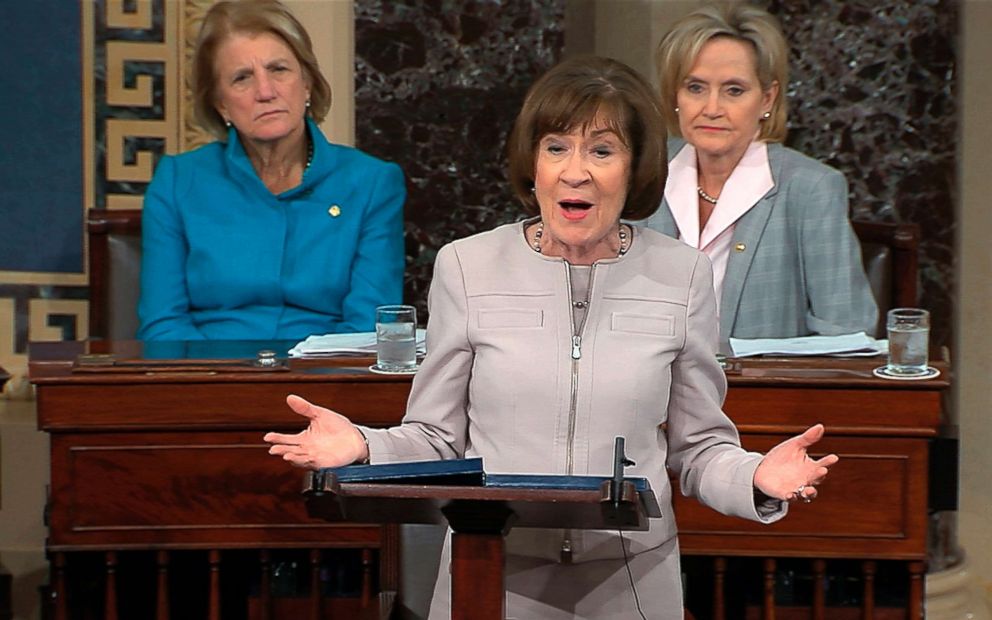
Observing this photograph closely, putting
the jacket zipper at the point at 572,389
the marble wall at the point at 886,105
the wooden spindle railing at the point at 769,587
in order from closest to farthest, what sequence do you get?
the jacket zipper at the point at 572,389 → the wooden spindle railing at the point at 769,587 → the marble wall at the point at 886,105

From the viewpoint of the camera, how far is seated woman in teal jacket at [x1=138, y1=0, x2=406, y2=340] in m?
4.41

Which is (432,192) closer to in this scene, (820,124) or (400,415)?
(820,124)

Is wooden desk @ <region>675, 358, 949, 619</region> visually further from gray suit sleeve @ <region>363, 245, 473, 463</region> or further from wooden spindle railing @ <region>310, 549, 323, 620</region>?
gray suit sleeve @ <region>363, 245, 473, 463</region>

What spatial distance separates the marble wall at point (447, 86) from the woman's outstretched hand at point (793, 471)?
8.83 feet

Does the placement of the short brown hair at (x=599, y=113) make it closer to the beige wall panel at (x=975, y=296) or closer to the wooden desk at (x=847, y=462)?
the wooden desk at (x=847, y=462)

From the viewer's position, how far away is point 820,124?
4.99 meters

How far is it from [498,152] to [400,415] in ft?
5.44

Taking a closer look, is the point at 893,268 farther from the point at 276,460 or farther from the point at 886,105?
the point at 276,460

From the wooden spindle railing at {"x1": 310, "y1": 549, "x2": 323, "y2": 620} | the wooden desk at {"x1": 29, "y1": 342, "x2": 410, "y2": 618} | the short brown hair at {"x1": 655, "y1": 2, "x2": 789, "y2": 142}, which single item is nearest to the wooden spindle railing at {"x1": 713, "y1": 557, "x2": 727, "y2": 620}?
the wooden desk at {"x1": 29, "y1": 342, "x2": 410, "y2": 618}

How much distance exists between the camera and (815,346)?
3.82 metres

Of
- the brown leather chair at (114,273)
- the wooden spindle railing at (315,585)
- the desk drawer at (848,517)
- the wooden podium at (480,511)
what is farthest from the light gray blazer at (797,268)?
the wooden podium at (480,511)

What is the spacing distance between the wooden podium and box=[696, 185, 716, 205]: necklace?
84.5 inches

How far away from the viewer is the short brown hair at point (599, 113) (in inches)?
103

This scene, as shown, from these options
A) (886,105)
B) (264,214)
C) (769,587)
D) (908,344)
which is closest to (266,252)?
(264,214)
